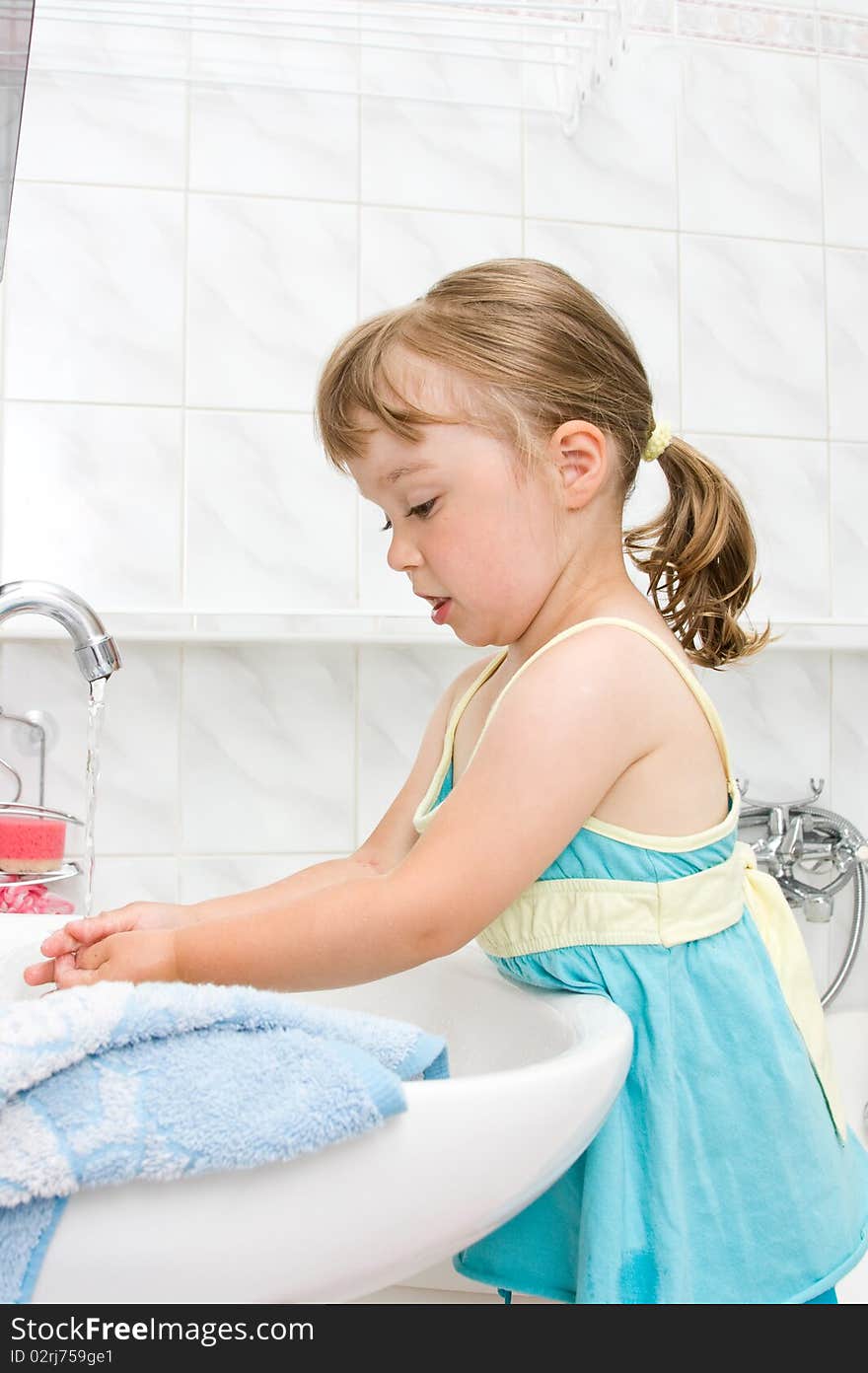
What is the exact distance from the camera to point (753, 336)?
1622mm

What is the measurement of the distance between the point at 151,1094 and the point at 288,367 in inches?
46.0

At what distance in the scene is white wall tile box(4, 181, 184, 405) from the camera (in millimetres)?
1434

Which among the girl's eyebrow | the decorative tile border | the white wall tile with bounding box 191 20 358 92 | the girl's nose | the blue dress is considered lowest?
the blue dress

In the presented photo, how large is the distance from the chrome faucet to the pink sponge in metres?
0.35

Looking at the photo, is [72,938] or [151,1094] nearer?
[151,1094]

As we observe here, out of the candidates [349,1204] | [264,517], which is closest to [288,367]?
[264,517]

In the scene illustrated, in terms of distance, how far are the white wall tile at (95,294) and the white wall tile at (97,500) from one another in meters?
0.03

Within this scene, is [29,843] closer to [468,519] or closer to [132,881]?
[132,881]

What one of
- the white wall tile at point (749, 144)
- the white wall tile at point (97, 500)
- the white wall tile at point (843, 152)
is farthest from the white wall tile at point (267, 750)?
the white wall tile at point (843, 152)

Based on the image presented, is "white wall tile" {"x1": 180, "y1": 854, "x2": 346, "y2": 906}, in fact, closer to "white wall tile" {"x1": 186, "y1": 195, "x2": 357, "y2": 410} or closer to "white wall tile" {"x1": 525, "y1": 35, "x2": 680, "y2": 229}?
"white wall tile" {"x1": 186, "y1": 195, "x2": 357, "y2": 410}

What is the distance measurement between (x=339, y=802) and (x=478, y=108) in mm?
926

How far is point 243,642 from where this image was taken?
145 cm

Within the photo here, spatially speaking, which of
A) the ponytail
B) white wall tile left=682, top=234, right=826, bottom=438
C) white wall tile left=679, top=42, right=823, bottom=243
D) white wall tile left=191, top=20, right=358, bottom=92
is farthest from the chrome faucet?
white wall tile left=679, top=42, right=823, bottom=243

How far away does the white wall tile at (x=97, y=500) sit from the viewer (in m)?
1.43
